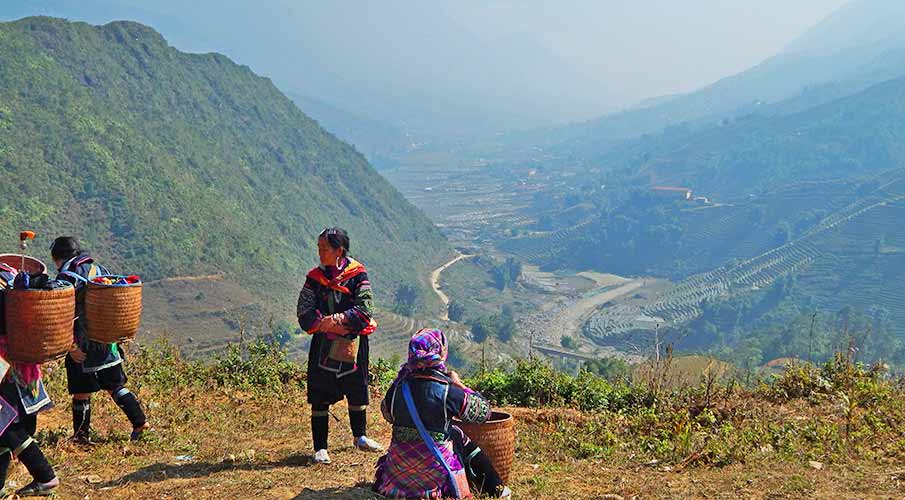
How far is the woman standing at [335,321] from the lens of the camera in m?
5.05

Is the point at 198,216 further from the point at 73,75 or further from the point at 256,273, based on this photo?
the point at 73,75

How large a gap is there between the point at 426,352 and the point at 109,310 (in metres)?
2.44

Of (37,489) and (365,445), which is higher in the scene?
(37,489)

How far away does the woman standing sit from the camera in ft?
16.6

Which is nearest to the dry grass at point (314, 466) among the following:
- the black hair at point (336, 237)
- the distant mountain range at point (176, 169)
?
the black hair at point (336, 237)

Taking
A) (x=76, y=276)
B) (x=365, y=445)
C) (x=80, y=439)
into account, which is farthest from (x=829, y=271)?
(x=76, y=276)

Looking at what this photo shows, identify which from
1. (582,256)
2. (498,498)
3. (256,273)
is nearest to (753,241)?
(582,256)

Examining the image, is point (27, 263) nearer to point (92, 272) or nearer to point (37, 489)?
point (92, 272)

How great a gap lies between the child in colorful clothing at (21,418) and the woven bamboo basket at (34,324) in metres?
0.11

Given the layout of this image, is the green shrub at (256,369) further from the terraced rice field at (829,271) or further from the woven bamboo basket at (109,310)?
the terraced rice field at (829,271)

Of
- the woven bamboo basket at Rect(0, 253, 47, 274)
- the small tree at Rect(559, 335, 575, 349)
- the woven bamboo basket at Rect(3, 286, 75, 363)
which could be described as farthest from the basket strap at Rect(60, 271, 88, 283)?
the small tree at Rect(559, 335, 575, 349)

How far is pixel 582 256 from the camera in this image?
118 m

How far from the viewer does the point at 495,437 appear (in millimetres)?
4438

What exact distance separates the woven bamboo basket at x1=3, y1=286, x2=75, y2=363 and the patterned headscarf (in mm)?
2132
